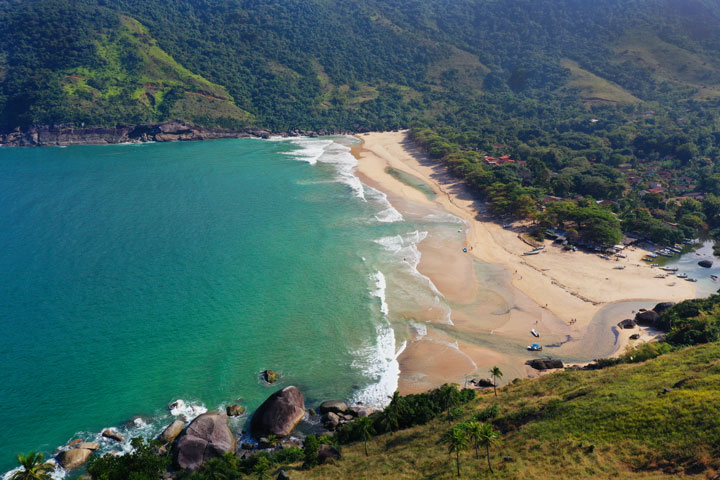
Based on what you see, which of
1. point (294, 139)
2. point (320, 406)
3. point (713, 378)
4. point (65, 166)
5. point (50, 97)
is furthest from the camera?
point (294, 139)

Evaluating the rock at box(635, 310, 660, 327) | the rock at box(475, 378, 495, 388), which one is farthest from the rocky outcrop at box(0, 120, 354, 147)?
the rock at box(635, 310, 660, 327)

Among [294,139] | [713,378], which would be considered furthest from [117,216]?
[294,139]

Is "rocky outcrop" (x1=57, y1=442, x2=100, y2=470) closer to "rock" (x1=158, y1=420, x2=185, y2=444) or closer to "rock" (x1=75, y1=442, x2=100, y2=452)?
"rock" (x1=75, y1=442, x2=100, y2=452)

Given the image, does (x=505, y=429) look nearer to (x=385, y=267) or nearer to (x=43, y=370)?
(x=385, y=267)

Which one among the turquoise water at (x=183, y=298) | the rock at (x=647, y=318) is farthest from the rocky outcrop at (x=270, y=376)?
the rock at (x=647, y=318)

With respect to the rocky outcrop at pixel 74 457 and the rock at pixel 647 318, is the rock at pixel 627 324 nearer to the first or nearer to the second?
the rock at pixel 647 318

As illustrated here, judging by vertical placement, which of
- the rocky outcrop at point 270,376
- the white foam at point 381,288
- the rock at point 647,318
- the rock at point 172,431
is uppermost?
the rock at point 647,318

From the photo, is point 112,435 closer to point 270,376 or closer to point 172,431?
point 172,431
